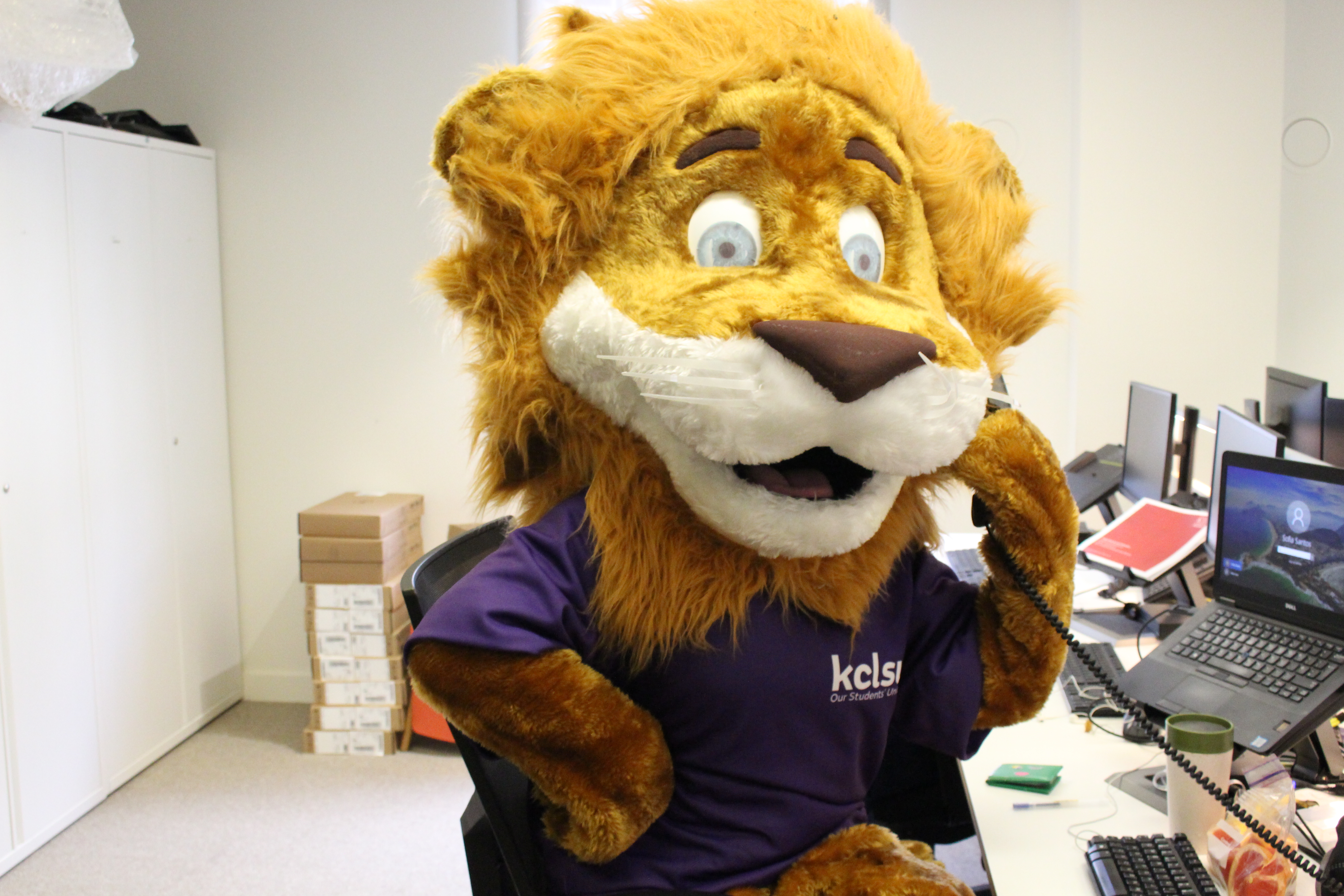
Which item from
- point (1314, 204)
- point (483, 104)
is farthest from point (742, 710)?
point (1314, 204)

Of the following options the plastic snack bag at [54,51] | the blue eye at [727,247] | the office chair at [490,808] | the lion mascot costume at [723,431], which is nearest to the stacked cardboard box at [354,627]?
the plastic snack bag at [54,51]

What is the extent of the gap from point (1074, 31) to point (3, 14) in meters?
3.25

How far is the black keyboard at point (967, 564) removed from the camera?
8.16 feet

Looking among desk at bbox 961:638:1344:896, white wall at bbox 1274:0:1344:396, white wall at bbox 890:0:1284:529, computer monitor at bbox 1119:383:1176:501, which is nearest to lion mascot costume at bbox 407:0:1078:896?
desk at bbox 961:638:1344:896

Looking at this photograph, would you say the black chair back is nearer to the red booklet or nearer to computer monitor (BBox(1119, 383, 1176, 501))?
the red booklet

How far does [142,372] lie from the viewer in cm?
302

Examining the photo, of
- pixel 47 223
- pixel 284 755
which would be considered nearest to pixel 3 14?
pixel 47 223

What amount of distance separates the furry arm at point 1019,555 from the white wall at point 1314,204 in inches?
113

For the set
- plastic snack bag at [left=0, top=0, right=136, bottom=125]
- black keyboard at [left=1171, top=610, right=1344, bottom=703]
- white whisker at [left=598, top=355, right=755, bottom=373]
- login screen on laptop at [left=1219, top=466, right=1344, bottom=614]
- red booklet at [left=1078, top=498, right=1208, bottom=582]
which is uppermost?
plastic snack bag at [left=0, top=0, right=136, bottom=125]

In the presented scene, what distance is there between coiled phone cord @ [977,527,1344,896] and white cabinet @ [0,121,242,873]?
8.20ft

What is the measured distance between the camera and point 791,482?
972 mm

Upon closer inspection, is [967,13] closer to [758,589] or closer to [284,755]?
[758,589]

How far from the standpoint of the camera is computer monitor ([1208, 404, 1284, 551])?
6.30 feet

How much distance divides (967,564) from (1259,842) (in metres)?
1.56
